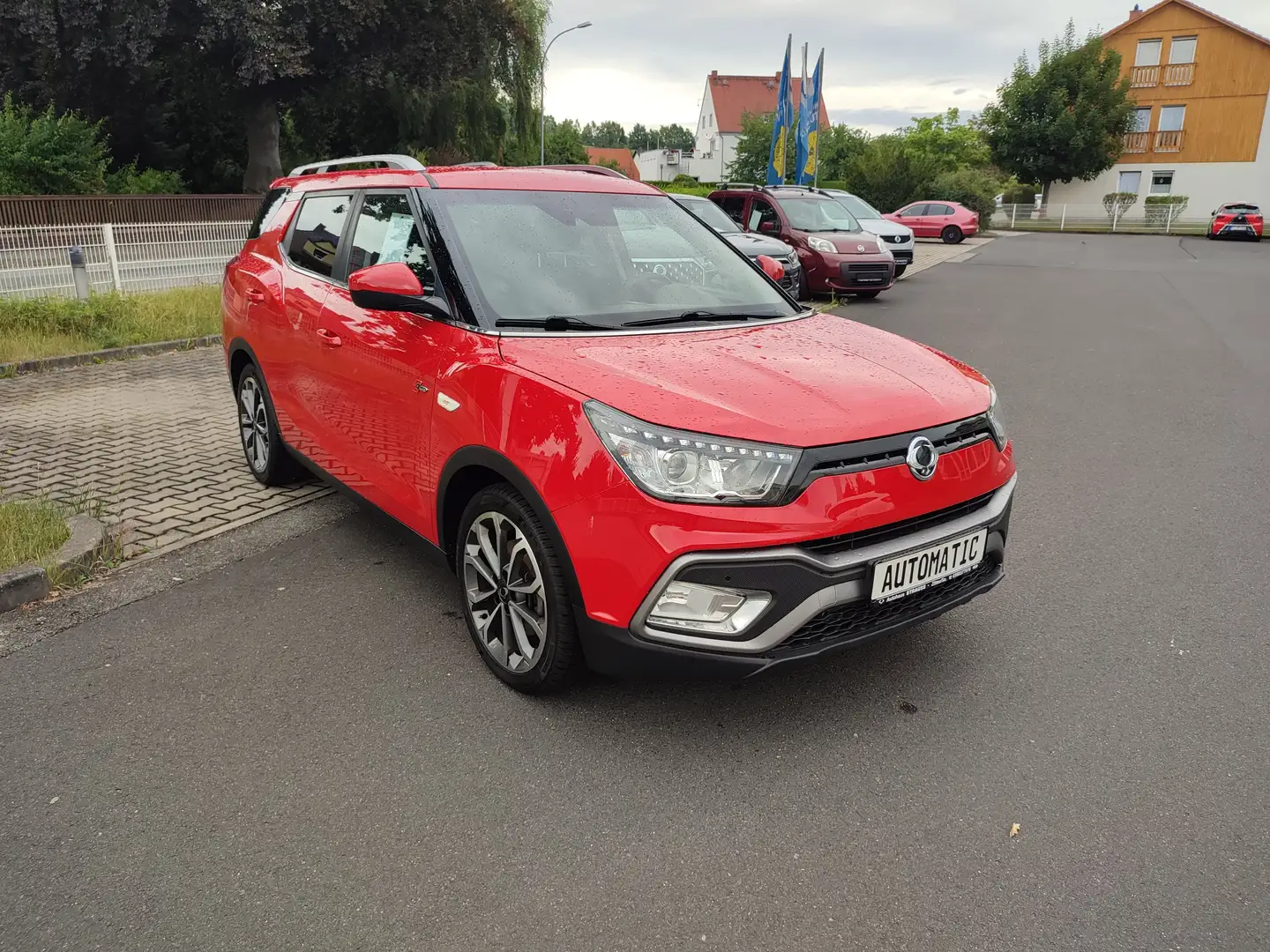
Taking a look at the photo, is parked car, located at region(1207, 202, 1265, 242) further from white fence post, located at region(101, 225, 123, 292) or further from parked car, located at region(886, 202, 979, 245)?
white fence post, located at region(101, 225, 123, 292)

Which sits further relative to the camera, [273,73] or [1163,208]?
[1163,208]

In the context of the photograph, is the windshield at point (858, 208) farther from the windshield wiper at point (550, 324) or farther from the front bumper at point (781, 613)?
the front bumper at point (781, 613)

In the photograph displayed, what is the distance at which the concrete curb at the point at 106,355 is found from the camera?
29.6 feet

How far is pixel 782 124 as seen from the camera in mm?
23422

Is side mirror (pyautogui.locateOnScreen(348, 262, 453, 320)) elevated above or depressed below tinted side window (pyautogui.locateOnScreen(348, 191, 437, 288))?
below

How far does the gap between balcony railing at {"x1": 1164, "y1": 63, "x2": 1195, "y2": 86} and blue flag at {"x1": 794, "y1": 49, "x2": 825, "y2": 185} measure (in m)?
32.7

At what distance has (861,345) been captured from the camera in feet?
11.7

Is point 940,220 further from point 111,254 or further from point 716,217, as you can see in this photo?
point 111,254

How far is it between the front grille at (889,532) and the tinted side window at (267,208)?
4.15 meters

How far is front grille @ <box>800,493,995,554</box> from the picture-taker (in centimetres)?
273

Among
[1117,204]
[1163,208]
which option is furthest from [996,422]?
[1117,204]

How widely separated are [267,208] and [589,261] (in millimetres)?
2827

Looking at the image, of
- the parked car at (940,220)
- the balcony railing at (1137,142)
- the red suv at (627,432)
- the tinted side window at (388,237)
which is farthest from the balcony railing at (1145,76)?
the tinted side window at (388,237)

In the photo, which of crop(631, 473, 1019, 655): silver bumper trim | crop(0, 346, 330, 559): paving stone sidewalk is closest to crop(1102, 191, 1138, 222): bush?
crop(0, 346, 330, 559): paving stone sidewalk
